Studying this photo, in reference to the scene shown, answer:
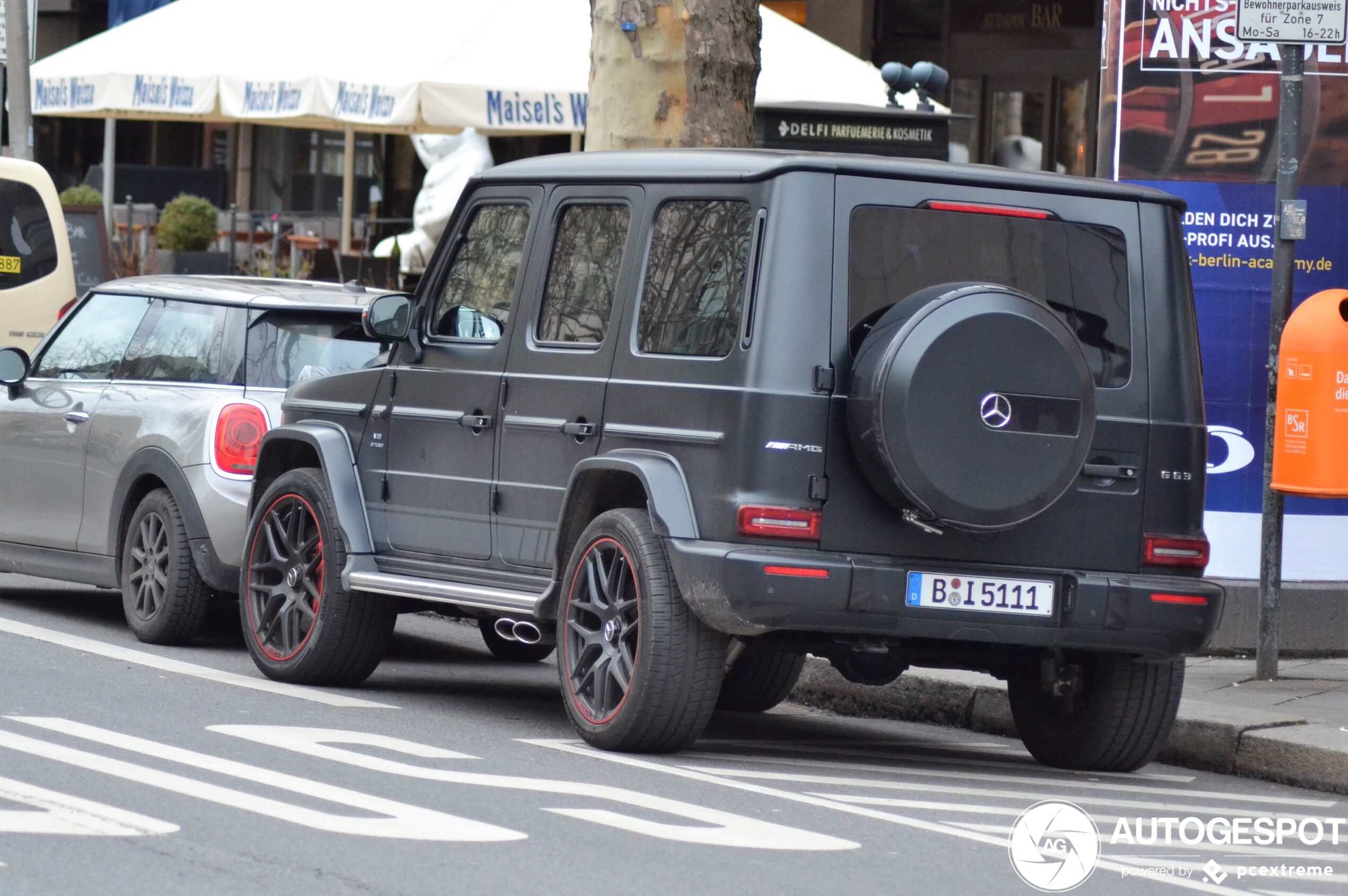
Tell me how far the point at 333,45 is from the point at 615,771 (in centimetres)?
984

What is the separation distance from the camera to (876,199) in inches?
267

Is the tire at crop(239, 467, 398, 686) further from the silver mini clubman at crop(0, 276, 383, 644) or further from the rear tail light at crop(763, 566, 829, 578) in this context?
the rear tail light at crop(763, 566, 829, 578)

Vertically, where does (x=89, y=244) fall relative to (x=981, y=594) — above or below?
above

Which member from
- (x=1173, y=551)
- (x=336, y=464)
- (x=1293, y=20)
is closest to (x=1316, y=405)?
(x=1293, y=20)

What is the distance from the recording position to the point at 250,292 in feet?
31.6

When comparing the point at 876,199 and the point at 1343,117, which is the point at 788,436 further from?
the point at 1343,117

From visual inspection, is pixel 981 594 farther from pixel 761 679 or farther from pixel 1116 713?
pixel 761 679

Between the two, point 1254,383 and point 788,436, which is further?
point 1254,383

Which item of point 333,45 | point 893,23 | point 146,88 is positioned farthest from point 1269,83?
point 893,23

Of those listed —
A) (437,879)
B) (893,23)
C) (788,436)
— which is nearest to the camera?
(437,879)

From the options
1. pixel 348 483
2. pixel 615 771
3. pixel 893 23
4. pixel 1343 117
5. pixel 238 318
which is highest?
pixel 893 23

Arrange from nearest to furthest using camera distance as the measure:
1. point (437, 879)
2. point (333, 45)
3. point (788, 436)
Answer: point (437, 879), point (788, 436), point (333, 45)

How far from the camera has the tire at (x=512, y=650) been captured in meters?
9.80

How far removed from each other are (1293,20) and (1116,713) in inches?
119
